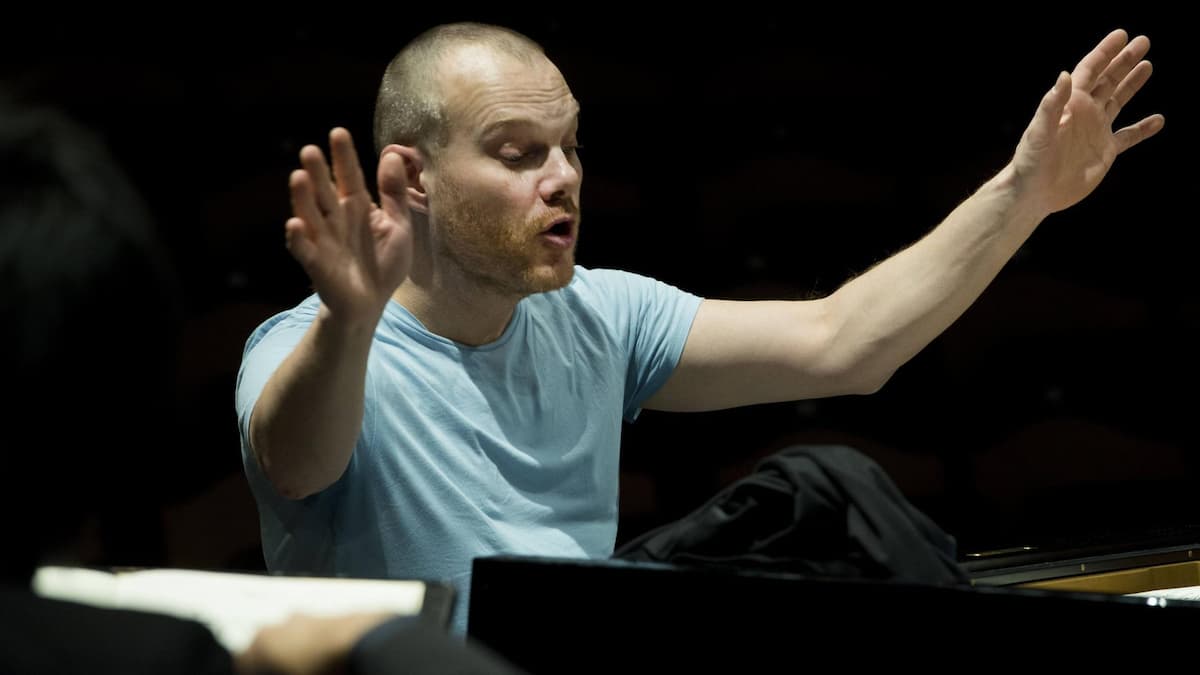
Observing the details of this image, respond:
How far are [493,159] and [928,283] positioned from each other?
44 centimetres

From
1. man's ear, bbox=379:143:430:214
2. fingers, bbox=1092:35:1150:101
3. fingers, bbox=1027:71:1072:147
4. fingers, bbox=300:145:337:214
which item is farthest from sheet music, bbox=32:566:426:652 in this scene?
fingers, bbox=1092:35:1150:101

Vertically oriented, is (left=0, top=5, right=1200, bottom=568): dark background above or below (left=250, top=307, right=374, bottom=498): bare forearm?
above

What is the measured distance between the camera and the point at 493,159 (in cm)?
133

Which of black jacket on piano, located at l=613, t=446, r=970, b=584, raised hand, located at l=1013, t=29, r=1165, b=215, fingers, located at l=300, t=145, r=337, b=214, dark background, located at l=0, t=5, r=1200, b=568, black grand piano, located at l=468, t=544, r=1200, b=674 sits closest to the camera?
black grand piano, located at l=468, t=544, r=1200, b=674

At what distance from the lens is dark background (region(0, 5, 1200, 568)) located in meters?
2.16

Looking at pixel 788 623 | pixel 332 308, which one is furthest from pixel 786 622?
pixel 332 308

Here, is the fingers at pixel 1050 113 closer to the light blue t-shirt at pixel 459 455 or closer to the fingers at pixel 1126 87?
the fingers at pixel 1126 87

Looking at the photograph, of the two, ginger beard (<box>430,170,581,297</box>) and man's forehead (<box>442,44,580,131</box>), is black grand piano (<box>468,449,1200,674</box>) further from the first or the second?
man's forehead (<box>442,44,580,131</box>)

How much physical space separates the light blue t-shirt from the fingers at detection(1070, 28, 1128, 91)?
0.52m

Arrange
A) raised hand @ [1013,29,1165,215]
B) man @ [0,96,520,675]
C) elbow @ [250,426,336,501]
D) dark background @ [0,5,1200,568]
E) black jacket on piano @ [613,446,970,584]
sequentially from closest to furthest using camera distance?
man @ [0,96,520,675], black jacket on piano @ [613,446,970,584], elbow @ [250,426,336,501], raised hand @ [1013,29,1165,215], dark background @ [0,5,1200,568]

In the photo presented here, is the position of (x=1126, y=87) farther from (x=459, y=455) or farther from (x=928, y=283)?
(x=459, y=455)

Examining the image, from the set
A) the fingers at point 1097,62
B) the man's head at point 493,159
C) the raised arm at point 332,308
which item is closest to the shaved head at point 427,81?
the man's head at point 493,159

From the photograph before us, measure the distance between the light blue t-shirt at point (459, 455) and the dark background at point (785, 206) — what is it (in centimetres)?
73

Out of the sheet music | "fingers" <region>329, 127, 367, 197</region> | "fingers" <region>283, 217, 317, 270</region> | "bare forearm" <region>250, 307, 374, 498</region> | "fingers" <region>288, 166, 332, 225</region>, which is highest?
"fingers" <region>329, 127, 367, 197</region>
